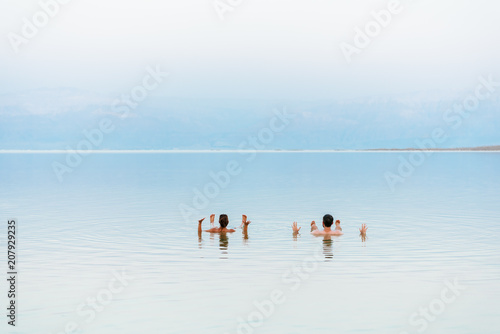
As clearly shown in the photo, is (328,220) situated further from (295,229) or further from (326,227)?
(295,229)

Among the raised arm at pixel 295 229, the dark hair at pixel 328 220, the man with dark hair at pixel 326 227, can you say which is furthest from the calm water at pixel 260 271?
the dark hair at pixel 328 220

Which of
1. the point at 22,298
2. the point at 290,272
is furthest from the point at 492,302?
the point at 22,298

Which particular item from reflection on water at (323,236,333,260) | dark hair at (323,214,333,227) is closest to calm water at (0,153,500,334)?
reflection on water at (323,236,333,260)

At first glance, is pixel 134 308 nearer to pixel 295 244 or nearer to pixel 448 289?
pixel 448 289

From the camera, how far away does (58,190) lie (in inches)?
2302

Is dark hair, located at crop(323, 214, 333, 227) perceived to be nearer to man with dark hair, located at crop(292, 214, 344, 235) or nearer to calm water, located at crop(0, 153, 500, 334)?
man with dark hair, located at crop(292, 214, 344, 235)

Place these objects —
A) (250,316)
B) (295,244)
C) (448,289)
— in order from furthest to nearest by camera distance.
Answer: (295,244)
(448,289)
(250,316)

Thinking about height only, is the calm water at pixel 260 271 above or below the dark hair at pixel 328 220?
below

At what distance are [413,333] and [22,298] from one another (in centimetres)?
1035

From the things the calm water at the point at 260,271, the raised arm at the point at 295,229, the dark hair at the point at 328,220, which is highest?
the dark hair at the point at 328,220

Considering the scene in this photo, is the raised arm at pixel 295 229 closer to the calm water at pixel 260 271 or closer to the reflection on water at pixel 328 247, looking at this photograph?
the calm water at pixel 260 271

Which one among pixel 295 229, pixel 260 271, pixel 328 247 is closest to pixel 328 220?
pixel 295 229

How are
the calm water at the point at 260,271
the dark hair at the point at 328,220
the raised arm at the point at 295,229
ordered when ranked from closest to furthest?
the calm water at the point at 260,271 < the dark hair at the point at 328,220 < the raised arm at the point at 295,229

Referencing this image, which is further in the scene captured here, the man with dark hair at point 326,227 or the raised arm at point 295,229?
the raised arm at point 295,229
